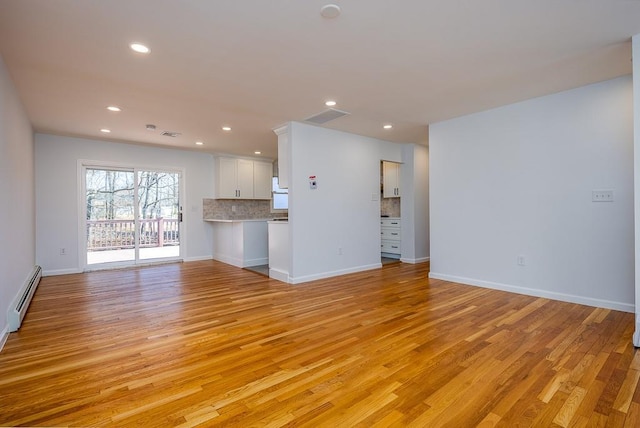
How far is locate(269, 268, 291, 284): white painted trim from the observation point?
4698mm

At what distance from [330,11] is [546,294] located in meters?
3.82

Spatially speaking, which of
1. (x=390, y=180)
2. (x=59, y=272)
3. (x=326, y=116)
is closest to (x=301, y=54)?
(x=326, y=116)

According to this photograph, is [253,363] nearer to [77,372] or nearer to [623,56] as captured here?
[77,372]

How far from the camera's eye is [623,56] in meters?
2.74

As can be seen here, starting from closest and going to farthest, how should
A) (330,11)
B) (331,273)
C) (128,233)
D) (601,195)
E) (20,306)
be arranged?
(330,11) → (20,306) → (601,195) → (331,273) → (128,233)

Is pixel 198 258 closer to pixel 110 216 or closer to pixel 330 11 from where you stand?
pixel 110 216

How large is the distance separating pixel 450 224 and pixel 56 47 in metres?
4.80

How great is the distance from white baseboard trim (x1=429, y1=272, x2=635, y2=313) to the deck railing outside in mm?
5663

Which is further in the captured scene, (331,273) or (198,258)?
(198,258)

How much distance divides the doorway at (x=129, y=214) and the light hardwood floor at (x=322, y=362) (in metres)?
2.43

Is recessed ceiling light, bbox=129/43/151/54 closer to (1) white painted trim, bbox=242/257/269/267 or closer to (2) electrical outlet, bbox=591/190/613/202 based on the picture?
(1) white painted trim, bbox=242/257/269/267

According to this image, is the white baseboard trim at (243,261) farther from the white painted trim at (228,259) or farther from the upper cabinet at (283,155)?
the upper cabinet at (283,155)

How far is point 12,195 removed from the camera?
3.10 m

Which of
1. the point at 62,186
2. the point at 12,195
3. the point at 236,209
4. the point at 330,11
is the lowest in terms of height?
the point at 236,209
